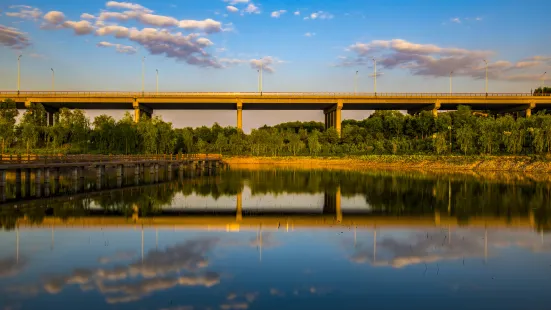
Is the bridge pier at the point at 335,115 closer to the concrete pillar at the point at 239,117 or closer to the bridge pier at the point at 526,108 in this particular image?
the concrete pillar at the point at 239,117

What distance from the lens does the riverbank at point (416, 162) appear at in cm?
6550

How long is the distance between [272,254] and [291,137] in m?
76.9

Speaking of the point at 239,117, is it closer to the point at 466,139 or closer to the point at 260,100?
the point at 260,100

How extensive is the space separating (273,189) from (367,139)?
56.3 m

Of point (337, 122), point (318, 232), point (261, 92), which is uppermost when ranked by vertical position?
point (261, 92)

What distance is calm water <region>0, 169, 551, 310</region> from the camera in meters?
10.6

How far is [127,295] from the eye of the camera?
10.7m

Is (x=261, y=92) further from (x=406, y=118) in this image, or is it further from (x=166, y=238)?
(x=166, y=238)

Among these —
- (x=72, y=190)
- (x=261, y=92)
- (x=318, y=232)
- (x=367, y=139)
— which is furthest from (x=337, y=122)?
(x=318, y=232)

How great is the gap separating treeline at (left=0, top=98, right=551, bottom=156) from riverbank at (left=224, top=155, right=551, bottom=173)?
10.0ft

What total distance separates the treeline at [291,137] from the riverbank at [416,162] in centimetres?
306

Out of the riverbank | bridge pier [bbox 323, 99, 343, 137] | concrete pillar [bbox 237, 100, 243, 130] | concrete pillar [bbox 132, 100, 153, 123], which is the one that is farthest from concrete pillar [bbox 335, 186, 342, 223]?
concrete pillar [bbox 132, 100, 153, 123]

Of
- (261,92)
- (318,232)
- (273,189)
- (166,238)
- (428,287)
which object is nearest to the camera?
(428,287)

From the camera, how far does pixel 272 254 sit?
14.7 m
